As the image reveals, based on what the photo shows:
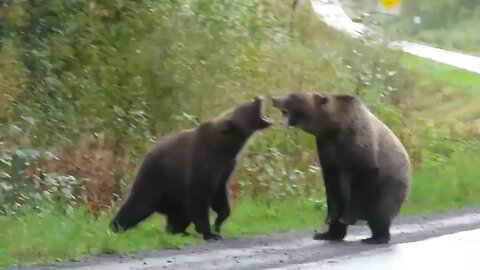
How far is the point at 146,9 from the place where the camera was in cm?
1625

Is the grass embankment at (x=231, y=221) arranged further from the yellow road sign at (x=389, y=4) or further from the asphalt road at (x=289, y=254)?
the yellow road sign at (x=389, y=4)

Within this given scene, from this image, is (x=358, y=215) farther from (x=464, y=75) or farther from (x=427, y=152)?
(x=464, y=75)

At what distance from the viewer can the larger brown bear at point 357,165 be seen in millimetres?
11453

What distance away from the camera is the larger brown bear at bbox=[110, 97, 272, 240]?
11633 mm

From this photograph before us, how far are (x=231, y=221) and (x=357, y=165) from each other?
241 centimetres

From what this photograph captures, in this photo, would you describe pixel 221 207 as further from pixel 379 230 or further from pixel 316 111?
pixel 379 230

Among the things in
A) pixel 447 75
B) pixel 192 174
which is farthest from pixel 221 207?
pixel 447 75

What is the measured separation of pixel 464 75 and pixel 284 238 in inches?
954

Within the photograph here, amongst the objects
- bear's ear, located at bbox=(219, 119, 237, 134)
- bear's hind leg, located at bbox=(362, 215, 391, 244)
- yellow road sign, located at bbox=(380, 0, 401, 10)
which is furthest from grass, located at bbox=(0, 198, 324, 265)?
yellow road sign, located at bbox=(380, 0, 401, 10)

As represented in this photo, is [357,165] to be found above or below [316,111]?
below

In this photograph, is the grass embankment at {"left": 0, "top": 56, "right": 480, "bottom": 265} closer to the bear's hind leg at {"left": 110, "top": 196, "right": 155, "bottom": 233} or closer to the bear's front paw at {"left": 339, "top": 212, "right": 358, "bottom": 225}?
the bear's hind leg at {"left": 110, "top": 196, "right": 155, "bottom": 233}

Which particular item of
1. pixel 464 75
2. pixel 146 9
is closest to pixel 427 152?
pixel 146 9

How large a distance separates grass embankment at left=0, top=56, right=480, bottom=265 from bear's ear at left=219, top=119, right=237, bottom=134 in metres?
1.15

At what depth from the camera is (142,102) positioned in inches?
644
